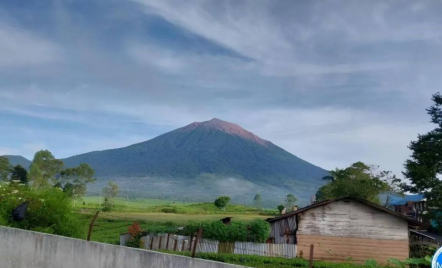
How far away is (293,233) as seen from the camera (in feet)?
102


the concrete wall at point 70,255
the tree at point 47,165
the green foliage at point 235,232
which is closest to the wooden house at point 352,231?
the green foliage at point 235,232

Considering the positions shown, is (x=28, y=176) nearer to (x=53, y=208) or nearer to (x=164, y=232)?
(x=164, y=232)

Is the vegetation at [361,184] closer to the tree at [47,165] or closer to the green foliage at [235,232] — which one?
the green foliage at [235,232]

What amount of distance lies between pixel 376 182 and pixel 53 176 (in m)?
72.4

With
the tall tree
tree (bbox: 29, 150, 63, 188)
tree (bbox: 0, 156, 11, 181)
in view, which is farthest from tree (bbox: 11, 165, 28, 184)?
A: tree (bbox: 29, 150, 63, 188)

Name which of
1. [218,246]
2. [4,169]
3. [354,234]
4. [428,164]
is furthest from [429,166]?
[4,169]

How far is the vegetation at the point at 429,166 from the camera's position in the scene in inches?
1542

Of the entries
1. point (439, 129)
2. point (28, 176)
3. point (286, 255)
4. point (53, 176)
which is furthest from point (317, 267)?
point (53, 176)

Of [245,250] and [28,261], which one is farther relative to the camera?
[245,250]

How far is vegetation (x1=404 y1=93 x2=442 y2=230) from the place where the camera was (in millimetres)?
39156

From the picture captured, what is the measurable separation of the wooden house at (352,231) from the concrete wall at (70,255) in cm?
1995

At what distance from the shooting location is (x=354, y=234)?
2989cm

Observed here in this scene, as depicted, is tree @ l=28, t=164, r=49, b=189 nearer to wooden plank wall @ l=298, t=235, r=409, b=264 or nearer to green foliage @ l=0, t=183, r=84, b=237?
wooden plank wall @ l=298, t=235, r=409, b=264

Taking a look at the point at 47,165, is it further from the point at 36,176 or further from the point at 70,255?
the point at 70,255
